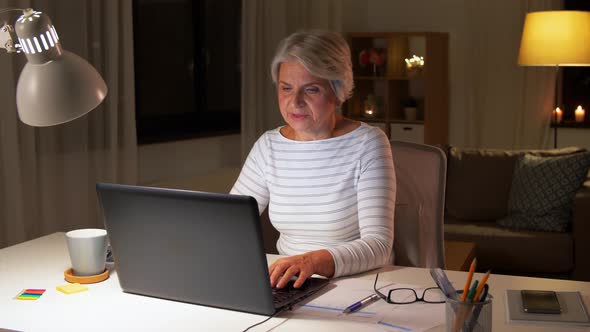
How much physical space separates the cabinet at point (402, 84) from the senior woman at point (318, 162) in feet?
12.4

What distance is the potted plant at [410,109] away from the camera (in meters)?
5.87

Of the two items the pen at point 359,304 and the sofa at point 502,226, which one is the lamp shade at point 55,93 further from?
the sofa at point 502,226

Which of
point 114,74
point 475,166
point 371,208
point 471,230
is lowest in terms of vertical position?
point 471,230

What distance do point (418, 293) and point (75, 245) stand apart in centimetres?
75

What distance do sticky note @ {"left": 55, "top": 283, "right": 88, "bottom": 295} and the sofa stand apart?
2.69m

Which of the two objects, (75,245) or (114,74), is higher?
(114,74)

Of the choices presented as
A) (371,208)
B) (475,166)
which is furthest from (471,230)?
(371,208)

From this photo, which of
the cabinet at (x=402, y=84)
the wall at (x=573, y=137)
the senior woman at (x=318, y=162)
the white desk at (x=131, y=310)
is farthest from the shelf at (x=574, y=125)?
the white desk at (x=131, y=310)

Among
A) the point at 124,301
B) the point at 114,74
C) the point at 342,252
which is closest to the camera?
the point at 124,301

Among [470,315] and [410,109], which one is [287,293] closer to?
[470,315]

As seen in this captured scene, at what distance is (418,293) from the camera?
5.16 ft

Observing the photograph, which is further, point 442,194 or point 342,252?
point 442,194

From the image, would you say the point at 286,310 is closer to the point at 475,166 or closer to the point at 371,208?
the point at 371,208


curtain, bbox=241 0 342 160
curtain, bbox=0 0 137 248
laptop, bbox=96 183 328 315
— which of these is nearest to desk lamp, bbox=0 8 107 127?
laptop, bbox=96 183 328 315
